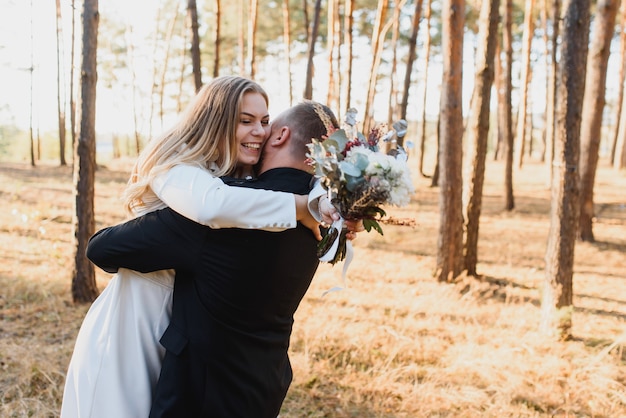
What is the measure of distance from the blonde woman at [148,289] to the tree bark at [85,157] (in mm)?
4273

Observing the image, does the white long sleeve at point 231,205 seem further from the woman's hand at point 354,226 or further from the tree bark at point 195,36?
the tree bark at point 195,36

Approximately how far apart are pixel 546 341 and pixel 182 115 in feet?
16.0

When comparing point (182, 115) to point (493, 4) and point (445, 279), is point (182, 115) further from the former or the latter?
point (493, 4)

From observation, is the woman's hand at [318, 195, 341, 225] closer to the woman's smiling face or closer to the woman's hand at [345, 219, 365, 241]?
the woman's hand at [345, 219, 365, 241]

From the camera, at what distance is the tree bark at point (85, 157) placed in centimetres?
579

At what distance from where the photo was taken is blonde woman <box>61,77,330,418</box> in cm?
194

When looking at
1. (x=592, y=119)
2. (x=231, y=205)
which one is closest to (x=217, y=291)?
(x=231, y=205)

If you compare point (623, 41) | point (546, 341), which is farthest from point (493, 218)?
point (623, 41)

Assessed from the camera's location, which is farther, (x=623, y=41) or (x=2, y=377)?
(x=623, y=41)

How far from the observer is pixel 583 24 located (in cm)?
533

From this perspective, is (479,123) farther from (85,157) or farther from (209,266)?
(209,266)

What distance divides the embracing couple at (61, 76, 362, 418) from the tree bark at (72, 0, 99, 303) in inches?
166

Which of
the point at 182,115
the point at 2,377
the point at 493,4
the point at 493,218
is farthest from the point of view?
the point at 493,218

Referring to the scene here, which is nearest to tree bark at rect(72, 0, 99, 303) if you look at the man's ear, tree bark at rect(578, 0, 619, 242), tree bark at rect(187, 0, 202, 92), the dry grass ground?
the dry grass ground
